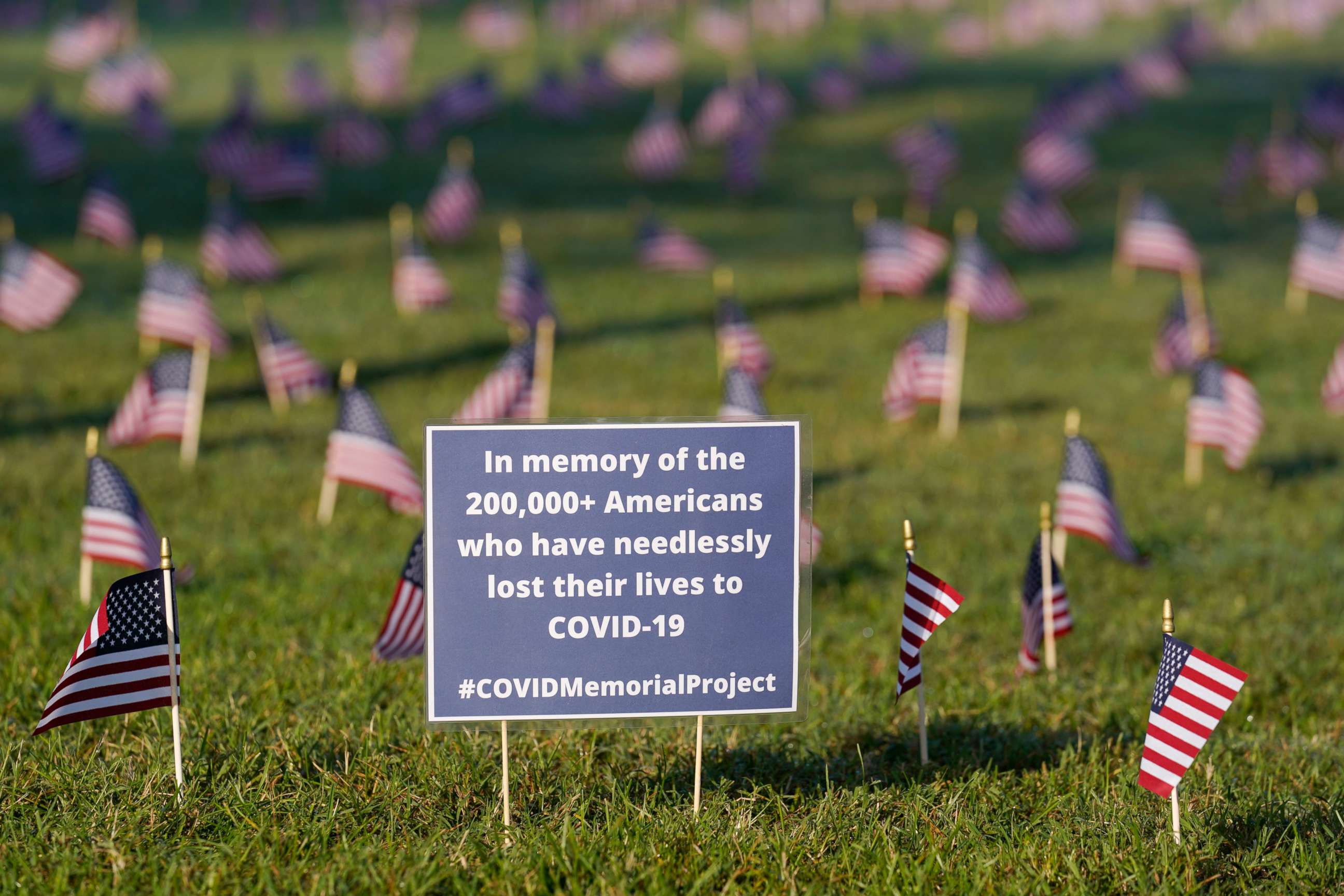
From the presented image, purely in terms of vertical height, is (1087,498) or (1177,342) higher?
(1177,342)

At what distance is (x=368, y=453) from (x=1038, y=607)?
4.52m

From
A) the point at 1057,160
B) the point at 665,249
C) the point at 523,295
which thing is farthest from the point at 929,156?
the point at 523,295

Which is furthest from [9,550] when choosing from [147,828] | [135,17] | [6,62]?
[135,17]

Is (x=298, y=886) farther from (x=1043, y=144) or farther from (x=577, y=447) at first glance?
(x=1043, y=144)

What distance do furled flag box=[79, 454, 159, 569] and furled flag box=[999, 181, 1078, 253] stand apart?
18684mm

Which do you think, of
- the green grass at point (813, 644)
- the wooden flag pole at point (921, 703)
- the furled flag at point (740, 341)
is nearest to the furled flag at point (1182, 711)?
the green grass at point (813, 644)

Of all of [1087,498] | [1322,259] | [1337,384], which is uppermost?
[1322,259]

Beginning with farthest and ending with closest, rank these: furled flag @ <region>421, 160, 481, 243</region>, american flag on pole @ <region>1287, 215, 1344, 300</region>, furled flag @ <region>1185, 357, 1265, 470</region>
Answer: furled flag @ <region>421, 160, 481, 243</region>, american flag on pole @ <region>1287, 215, 1344, 300</region>, furled flag @ <region>1185, 357, 1265, 470</region>

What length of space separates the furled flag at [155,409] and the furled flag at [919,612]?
751 centimetres

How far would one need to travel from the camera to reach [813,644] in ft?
25.3

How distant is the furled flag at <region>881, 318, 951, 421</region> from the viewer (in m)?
13.0

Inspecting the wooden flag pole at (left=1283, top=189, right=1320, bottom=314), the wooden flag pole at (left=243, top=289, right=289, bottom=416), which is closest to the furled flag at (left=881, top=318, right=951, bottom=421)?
the wooden flag pole at (left=243, top=289, right=289, bottom=416)

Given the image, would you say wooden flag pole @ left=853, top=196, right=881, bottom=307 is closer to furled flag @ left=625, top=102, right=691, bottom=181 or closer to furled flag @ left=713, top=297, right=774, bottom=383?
furled flag @ left=625, top=102, right=691, bottom=181

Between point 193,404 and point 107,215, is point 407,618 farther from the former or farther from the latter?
point 107,215
